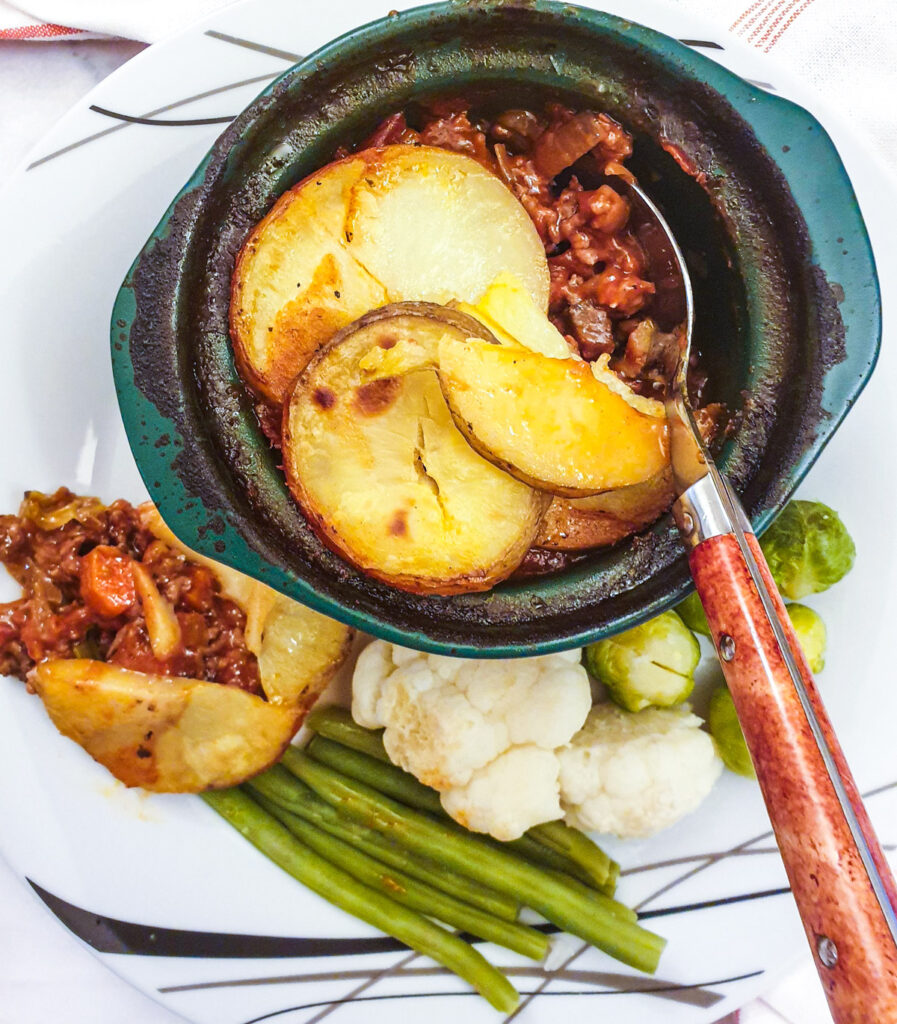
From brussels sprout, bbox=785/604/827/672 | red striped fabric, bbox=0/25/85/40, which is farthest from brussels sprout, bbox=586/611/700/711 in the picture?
red striped fabric, bbox=0/25/85/40

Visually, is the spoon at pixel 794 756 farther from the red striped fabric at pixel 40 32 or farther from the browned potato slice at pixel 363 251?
Answer: the red striped fabric at pixel 40 32

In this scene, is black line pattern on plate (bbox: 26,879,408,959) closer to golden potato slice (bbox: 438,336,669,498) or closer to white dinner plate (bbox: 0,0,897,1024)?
white dinner plate (bbox: 0,0,897,1024)

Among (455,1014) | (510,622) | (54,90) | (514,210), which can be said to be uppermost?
(514,210)

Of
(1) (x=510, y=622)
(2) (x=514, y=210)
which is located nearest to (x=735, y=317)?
(2) (x=514, y=210)

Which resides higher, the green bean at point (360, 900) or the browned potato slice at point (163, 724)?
the browned potato slice at point (163, 724)

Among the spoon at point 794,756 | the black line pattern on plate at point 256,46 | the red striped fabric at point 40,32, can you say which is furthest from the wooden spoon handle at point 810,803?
the red striped fabric at point 40,32

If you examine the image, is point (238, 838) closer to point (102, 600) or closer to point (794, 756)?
point (102, 600)

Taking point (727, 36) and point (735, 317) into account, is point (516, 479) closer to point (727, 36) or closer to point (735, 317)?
point (735, 317)
